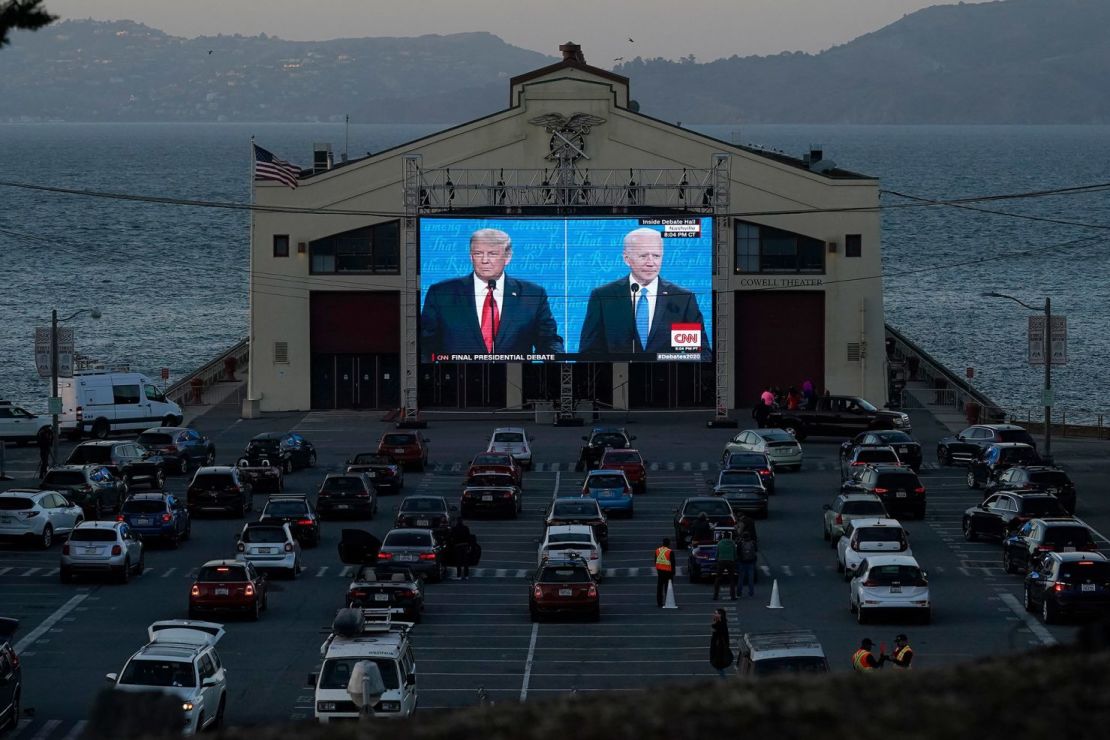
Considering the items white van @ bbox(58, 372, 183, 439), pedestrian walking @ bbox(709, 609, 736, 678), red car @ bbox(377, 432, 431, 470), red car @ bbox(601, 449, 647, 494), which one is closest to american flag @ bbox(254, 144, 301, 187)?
white van @ bbox(58, 372, 183, 439)

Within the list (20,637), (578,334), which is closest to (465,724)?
(20,637)

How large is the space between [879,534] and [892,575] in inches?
202

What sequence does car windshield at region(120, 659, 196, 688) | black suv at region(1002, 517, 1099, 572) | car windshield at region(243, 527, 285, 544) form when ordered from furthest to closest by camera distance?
car windshield at region(243, 527, 285, 544), black suv at region(1002, 517, 1099, 572), car windshield at region(120, 659, 196, 688)

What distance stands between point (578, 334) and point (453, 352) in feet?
14.5

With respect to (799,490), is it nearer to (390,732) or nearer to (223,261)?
(390,732)

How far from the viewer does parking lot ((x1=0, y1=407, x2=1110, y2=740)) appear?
1228 inches

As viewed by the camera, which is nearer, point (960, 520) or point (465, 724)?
point (465, 724)

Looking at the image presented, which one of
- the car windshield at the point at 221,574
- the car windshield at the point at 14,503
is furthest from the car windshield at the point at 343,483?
the car windshield at the point at 221,574

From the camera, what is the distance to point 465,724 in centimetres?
1200

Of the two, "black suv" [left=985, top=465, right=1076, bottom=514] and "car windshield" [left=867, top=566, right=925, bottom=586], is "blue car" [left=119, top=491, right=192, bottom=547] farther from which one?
"black suv" [left=985, top=465, right=1076, bottom=514]

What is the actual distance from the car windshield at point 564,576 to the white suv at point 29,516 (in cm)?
1252

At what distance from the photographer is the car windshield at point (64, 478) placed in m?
48.9

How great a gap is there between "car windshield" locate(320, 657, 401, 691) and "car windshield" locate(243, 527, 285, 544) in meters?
14.6

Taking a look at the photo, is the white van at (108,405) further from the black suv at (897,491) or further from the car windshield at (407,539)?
the car windshield at (407,539)
